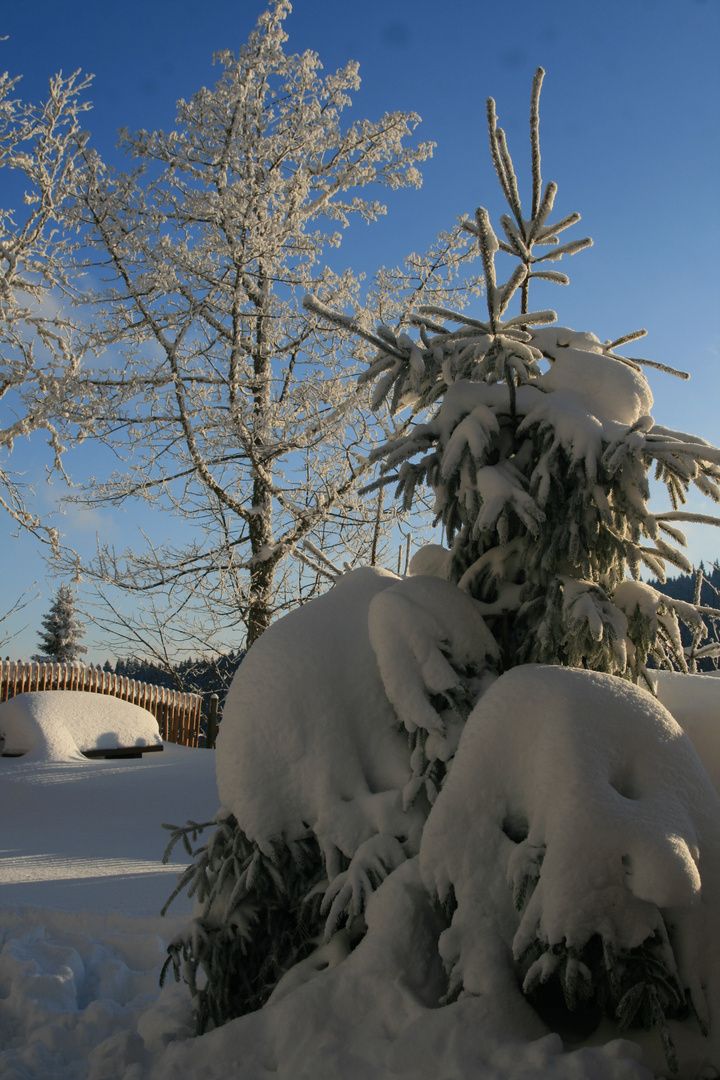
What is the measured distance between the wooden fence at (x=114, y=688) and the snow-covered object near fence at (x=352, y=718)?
30.8 ft

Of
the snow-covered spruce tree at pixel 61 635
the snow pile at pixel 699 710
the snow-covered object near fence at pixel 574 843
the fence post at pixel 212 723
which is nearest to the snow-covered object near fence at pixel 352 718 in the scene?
the snow-covered object near fence at pixel 574 843

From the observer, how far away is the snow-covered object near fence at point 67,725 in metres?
8.80

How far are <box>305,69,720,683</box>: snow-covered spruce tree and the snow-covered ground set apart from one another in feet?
1.15

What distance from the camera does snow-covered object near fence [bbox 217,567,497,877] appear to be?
2324mm

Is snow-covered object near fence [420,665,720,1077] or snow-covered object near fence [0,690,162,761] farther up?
snow-covered object near fence [420,665,720,1077]

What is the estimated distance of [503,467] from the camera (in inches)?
97.6

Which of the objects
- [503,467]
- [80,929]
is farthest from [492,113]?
[80,929]

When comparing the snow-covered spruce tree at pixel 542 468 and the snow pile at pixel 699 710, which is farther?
the snow pile at pixel 699 710

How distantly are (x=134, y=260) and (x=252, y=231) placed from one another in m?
1.76

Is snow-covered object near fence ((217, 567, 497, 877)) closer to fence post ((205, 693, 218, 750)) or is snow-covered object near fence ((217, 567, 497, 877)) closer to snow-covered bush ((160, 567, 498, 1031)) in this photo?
snow-covered bush ((160, 567, 498, 1031))

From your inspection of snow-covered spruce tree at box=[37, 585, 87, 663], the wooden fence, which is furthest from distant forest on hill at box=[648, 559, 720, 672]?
snow-covered spruce tree at box=[37, 585, 87, 663]

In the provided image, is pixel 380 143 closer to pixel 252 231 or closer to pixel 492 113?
pixel 252 231

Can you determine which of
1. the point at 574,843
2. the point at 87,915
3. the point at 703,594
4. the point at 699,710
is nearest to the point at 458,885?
the point at 574,843

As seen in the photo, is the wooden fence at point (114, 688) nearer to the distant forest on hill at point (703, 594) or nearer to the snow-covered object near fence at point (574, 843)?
the distant forest on hill at point (703, 594)
